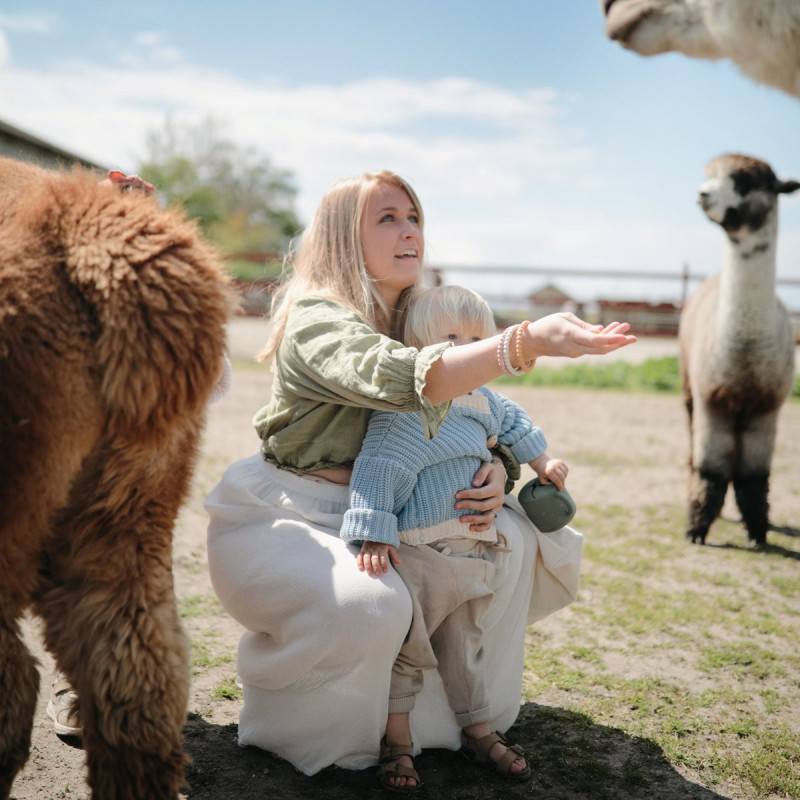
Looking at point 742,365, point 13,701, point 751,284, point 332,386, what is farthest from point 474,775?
point 751,284

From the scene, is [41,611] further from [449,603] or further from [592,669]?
[592,669]

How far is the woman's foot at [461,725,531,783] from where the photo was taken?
7.25 ft

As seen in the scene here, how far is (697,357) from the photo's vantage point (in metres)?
4.88

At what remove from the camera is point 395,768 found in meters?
2.11

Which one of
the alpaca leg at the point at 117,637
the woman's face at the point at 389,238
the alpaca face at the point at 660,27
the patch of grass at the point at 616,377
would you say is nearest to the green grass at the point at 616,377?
the patch of grass at the point at 616,377

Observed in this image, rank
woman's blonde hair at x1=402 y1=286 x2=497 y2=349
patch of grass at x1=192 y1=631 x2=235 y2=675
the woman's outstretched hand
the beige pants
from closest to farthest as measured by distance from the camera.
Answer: the woman's outstretched hand
the beige pants
woman's blonde hair at x1=402 y1=286 x2=497 y2=349
patch of grass at x1=192 y1=631 x2=235 y2=675

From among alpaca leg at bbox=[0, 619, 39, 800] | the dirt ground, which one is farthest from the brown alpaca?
the dirt ground

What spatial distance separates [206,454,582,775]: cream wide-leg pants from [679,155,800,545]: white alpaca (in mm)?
2580

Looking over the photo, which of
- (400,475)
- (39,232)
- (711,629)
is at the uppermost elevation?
(39,232)

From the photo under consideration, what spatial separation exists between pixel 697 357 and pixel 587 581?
1.72m

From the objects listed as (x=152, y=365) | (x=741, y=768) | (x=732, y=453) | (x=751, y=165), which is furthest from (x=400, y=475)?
(x=751, y=165)

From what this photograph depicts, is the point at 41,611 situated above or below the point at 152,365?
below

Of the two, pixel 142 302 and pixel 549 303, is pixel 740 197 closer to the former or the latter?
pixel 142 302

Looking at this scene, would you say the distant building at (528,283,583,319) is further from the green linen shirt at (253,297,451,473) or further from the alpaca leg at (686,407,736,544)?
the green linen shirt at (253,297,451,473)
